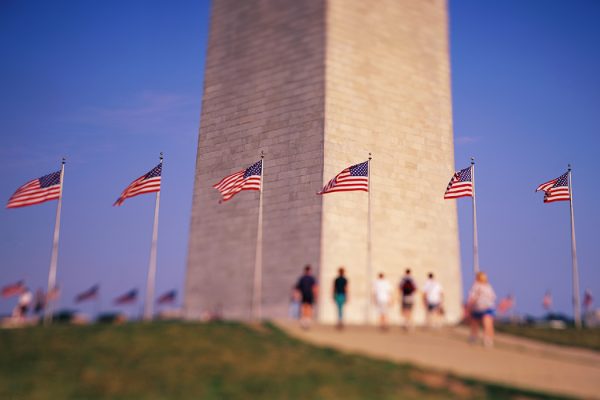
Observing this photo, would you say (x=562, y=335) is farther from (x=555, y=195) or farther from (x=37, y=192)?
(x=37, y=192)

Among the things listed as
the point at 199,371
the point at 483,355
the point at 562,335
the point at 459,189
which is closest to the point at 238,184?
the point at 459,189

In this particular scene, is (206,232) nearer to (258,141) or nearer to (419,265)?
(258,141)

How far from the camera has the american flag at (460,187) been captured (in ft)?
110

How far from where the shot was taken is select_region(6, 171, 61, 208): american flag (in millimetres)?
31172

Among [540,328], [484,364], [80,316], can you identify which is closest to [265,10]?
[80,316]

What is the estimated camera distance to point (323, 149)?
35469 mm

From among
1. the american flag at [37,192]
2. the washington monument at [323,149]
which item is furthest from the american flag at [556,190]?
the american flag at [37,192]

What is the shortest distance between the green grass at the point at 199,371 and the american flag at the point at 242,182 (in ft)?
28.7

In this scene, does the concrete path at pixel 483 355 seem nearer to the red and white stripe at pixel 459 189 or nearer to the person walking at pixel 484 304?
the person walking at pixel 484 304

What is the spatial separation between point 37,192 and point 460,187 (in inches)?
642

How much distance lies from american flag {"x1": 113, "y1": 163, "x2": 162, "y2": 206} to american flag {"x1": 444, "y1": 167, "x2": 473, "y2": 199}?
11.5m

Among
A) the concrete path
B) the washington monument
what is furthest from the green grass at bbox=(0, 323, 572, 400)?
the washington monument

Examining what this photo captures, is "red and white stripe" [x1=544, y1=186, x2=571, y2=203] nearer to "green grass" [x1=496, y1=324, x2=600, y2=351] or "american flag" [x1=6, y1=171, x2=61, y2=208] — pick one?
"green grass" [x1=496, y1=324, x2=600, y2=351]

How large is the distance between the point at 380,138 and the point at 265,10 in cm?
834
